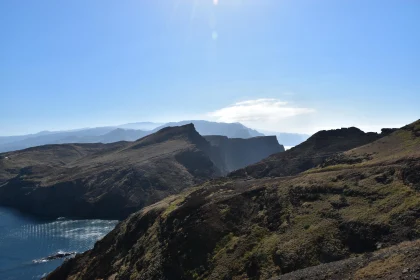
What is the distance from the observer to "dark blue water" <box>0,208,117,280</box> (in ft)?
352

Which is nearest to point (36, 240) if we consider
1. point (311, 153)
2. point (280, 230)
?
point (311, 153)

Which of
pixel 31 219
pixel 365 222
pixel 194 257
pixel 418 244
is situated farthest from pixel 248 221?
pixel 31 219

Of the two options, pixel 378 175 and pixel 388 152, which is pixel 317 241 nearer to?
pixel 378 175

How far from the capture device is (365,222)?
43.7m

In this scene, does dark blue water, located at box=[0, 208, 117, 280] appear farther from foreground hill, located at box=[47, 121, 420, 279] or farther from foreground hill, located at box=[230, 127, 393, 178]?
foreground hill, located at box=[230, 127, 393, 178]

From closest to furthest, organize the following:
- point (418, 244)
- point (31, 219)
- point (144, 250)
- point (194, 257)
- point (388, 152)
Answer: point (418, 244), point (194, 257), point (144, 250), point (388, 152), point (31, 219)

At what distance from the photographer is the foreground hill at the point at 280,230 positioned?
41.6 m

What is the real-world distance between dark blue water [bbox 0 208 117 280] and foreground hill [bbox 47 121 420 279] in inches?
1398

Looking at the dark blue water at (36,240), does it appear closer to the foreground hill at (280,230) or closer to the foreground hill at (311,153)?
the foreground hill at (280,230)

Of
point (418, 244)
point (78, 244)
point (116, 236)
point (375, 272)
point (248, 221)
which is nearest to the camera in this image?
point (375, 272)

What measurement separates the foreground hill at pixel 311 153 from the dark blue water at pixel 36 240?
234 feet

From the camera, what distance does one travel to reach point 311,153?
142250 mm

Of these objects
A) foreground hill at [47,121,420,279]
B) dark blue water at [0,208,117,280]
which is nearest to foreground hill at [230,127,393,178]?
foreground hill at [47,121,420,279]

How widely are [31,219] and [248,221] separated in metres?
168
